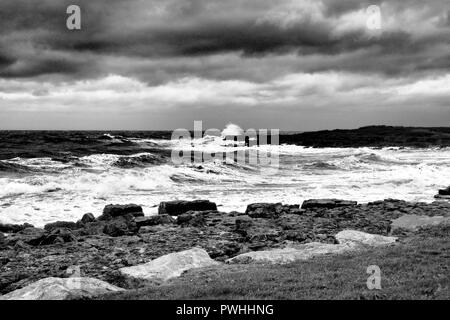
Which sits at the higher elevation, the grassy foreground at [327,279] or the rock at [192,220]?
the grassy foreground at [327,279]

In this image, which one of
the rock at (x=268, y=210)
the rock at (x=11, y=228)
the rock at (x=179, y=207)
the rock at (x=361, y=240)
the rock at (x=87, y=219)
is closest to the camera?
the rock at (x=361, y=240)

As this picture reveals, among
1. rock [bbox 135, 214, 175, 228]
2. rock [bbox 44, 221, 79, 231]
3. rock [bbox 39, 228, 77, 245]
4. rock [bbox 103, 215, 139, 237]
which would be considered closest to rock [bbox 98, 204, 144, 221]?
rock [bbox 135, 214, 175, 228]

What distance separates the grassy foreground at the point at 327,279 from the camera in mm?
9445

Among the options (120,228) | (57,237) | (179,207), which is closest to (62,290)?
(57,237)

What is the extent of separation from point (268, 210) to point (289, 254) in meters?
9.89

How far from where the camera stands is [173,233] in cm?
1914

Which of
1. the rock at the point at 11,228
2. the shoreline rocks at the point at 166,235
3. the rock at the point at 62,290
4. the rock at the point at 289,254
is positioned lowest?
the rock at the point at 11,228

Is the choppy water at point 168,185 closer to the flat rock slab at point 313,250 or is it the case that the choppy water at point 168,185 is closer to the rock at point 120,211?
the rock at point 120,211

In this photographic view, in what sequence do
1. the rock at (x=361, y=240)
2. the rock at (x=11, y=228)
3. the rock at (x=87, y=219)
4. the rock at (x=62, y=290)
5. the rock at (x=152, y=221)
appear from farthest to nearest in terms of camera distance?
1. the rock at (x=87, y=219)
2. the rock at (x=152, y=221)
3. the rock at (x=11, y=228)
4. the rock at (x=361, y=240)
5. the rock at (x=62, y=290)

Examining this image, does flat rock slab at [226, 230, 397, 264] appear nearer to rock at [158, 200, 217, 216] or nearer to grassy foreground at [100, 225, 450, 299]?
grassy foreground at [100, 225, 450, 299]

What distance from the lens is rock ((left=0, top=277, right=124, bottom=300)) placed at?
9.84 m

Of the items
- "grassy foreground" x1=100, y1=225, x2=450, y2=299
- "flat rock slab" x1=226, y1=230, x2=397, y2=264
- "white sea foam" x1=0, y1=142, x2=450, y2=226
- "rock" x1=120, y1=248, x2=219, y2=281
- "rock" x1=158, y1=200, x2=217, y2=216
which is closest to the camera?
"grassy foreground" x1=100, y1=225, x2=450, y2=299

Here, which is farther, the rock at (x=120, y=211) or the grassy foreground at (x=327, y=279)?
the rock at (x=120, y=211)

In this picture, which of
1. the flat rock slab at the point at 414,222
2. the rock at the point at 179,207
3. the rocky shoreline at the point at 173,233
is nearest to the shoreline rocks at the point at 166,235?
the rocky shoreline at the point at 173,233
